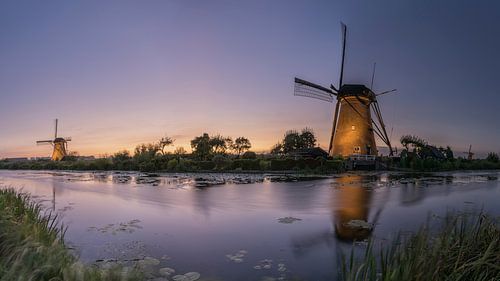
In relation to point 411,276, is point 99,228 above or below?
below

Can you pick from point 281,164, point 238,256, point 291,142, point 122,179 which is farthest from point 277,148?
point 238,256

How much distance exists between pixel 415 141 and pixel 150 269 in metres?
49.6

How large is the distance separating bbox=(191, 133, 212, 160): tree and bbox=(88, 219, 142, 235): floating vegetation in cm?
4186

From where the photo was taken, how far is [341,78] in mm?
44656

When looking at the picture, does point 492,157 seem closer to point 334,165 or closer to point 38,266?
point 334,165

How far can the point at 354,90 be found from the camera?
42.7m

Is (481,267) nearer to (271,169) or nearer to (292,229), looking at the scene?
(292,229)

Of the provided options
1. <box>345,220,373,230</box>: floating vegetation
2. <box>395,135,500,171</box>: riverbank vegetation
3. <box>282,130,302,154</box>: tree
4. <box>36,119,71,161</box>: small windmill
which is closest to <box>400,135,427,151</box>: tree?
<box>395,135,500,171</box>: riverbank vegetation

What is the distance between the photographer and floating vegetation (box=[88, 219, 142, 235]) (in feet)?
31.5

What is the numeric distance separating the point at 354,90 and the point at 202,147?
2655cm

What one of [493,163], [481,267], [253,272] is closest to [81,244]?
[253,272]

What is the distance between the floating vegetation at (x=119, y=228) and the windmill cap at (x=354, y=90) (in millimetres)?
36213

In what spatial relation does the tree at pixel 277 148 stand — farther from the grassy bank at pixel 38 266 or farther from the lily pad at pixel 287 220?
the grassy bank at pixel 38 266

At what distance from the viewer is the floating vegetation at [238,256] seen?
667cm
